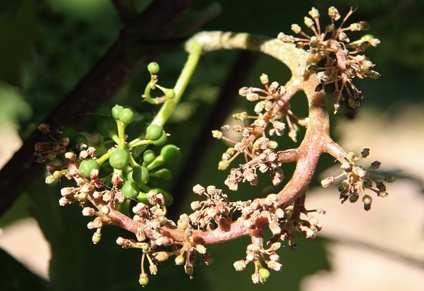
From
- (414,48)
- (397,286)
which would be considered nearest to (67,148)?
(414,48)

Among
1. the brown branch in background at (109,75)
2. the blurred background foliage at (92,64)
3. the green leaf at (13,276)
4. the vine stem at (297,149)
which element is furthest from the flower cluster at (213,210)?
the blurred background foliage at (92,64)

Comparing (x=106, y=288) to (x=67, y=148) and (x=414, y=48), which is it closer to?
(x=67, y=148)

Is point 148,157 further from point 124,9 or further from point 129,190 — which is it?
point 124,9

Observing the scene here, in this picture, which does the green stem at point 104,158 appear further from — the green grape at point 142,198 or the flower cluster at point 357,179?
the flower cluster at point 357,179

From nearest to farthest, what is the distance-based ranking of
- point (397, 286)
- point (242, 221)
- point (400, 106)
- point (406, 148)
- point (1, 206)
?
point (242, 221)
point (1, 206)
point (397, 286)
point (406, 148)
point (400, 106)

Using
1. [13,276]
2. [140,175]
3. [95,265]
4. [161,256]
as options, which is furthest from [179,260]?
[95,265]

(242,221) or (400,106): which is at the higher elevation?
(242,221)
